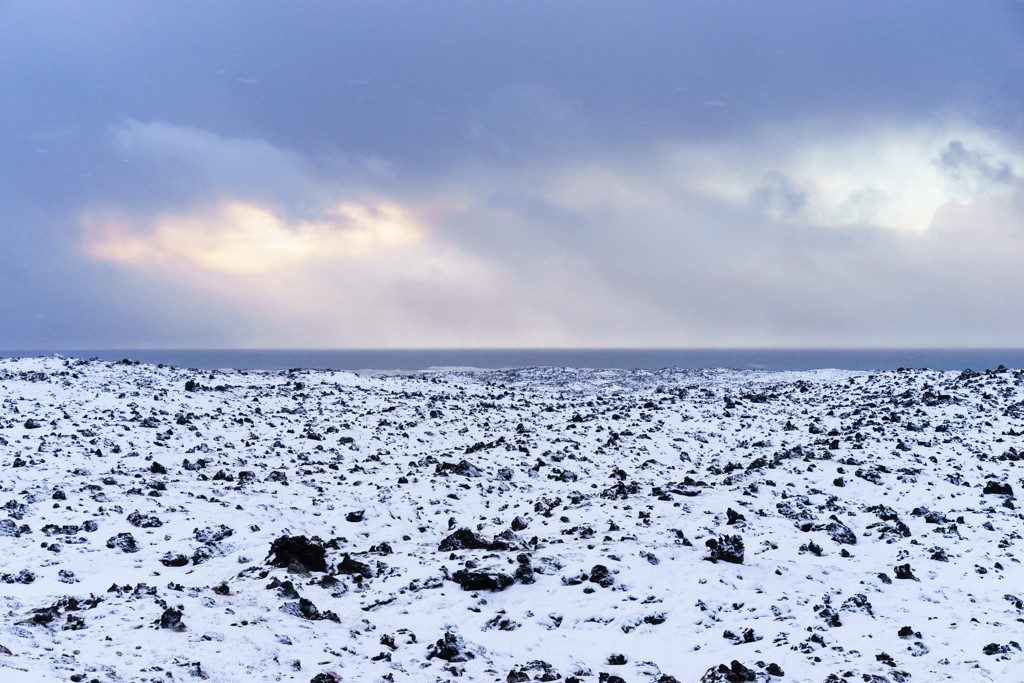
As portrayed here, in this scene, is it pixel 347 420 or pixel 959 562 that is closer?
pixel 959 562

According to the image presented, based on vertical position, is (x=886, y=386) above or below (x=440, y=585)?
above

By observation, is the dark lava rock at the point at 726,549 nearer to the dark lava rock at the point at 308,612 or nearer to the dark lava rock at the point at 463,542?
the dark lava rock at the point at 463,542

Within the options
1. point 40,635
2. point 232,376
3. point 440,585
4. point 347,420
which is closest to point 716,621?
point 440,585

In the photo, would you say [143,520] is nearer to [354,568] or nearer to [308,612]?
[354,568]

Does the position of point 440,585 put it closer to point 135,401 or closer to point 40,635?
point 40,635

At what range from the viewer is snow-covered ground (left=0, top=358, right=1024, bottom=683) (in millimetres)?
8680

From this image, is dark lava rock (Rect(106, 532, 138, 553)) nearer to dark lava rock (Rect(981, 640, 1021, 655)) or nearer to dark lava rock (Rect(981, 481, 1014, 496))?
dark lava rock (Rect(981, 640, 1021, 655))

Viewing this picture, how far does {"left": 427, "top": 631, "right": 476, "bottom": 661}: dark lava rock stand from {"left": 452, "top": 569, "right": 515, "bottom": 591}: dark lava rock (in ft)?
6.82

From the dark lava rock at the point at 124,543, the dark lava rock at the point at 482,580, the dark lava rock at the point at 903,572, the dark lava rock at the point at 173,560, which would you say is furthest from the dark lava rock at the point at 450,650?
the dark lava rock at the point at 903,572

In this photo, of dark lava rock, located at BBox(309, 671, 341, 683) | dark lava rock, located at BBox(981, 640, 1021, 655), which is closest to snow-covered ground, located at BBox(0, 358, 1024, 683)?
dark lava rock, located at BBox(981, 640, 1021, 655)

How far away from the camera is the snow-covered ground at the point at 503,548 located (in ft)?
28.5

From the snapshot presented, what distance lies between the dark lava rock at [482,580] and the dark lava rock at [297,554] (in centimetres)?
267

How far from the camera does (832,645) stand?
8953 millimetres

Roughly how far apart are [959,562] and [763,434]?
13.5 meters
